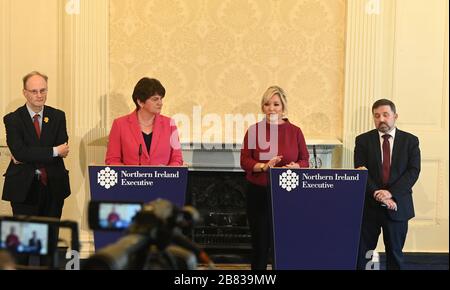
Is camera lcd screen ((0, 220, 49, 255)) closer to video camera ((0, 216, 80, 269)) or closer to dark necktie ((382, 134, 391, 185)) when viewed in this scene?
video camera ((0, 216, 80, 269))

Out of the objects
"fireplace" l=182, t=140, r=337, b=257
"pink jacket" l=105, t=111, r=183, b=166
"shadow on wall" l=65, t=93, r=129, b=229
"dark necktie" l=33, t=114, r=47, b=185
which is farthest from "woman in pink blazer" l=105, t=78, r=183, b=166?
"shadow on wall" l=65, t=93, r=129, b=229

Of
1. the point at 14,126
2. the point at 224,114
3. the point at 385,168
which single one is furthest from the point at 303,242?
the point at 14,126

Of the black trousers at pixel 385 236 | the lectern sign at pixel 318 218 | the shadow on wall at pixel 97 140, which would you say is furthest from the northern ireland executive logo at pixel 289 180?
the shadow on wall at pixel 97 140

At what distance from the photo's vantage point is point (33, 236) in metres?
2.25

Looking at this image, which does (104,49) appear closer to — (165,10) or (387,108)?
(165,10)

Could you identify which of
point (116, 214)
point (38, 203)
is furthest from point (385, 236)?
point (116, 214)

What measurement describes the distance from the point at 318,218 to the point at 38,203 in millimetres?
2095

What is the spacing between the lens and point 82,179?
624 centimetres

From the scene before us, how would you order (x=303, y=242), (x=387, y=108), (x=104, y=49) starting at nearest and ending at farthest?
(x=303, y=242) < (x=387, y=108) < (x=104, y=49)

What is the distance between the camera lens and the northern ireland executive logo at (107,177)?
183 inches

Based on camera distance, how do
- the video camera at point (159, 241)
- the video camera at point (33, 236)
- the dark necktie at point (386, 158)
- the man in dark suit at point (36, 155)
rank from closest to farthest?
the video camera at point (159, 241), the video camera at point (33, 236), the man in dark suit at point (36, 155), the dark necktie at point (386, 158)

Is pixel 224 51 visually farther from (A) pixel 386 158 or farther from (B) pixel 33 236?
(B) pixel 33 236

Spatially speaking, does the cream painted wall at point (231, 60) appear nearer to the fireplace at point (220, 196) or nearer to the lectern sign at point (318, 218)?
the fireplace at point (220, 196)

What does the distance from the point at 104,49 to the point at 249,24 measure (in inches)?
51.6
